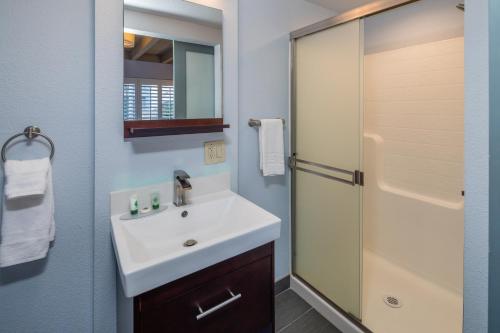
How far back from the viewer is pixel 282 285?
82.4 inches

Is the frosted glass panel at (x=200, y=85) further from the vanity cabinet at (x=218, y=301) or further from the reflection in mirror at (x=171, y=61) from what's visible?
the vanity cabinet at (x=218, y=301)

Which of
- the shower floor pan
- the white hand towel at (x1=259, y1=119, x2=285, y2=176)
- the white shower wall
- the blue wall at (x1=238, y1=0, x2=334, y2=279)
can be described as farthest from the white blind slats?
the white shower wall

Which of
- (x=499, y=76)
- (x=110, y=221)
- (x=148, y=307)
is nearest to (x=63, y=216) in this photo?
(x=110, y=221)

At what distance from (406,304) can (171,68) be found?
6.94 ft

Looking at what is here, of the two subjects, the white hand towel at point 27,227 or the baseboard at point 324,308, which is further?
the baseboard at point 324,308

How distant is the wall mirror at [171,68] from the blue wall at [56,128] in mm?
177

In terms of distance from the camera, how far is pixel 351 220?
168 centimetres

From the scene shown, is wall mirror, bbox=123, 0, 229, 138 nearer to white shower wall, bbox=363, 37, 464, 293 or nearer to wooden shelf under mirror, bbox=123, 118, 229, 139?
wooden shelf under mirror, bbox=123, 118, 229, 139

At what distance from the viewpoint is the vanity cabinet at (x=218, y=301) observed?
3.23 feet

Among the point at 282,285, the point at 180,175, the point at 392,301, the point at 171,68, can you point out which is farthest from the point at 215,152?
the point at 392,301

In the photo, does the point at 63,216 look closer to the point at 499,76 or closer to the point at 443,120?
the point at 499,76

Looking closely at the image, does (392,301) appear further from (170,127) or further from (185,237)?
(170,127)

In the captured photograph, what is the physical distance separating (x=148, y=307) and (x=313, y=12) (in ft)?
6.96

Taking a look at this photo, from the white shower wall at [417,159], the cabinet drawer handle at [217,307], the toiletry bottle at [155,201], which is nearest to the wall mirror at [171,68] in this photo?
the toiletry bottle at [155,201]
